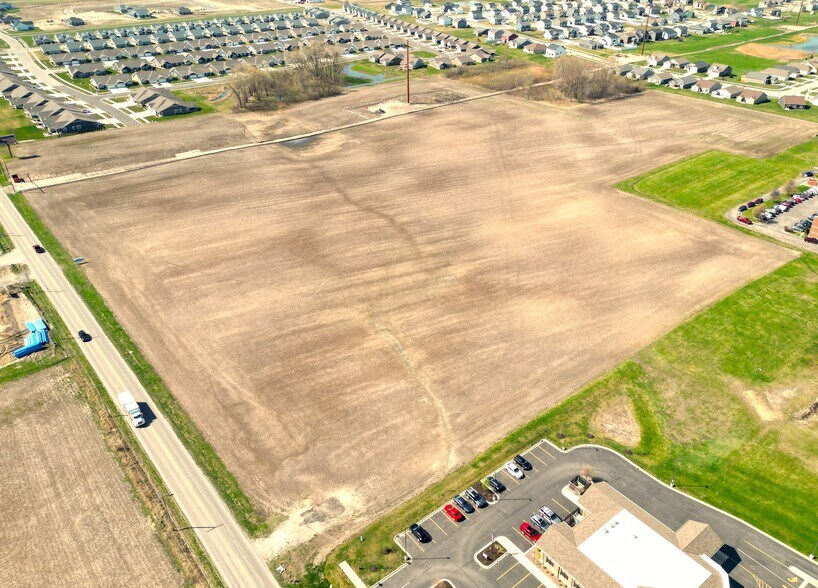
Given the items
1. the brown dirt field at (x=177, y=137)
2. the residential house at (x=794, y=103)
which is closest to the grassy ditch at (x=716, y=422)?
the residential house at (x=794, y=103)

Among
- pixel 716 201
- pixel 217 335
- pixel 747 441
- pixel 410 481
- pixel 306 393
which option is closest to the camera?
pixel 410 481

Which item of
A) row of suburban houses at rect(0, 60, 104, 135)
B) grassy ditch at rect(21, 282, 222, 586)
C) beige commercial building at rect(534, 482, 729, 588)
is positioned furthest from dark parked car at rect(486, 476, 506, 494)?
row of suburban houses at rect(0, 60, 104, 135)

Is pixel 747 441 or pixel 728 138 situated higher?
pixel 728 138

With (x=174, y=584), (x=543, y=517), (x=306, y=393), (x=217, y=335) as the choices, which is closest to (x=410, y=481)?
(x=543, y=517)

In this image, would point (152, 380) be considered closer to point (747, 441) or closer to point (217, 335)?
point (217, 335)

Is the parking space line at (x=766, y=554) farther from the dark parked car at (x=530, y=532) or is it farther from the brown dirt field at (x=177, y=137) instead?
the brown dirt field at (x=177, y=137)

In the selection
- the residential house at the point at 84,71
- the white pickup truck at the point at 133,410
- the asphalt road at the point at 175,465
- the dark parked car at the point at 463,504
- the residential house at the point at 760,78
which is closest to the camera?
the asphalt road at the point at 175,465

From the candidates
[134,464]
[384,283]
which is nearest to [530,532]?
[134,464]
